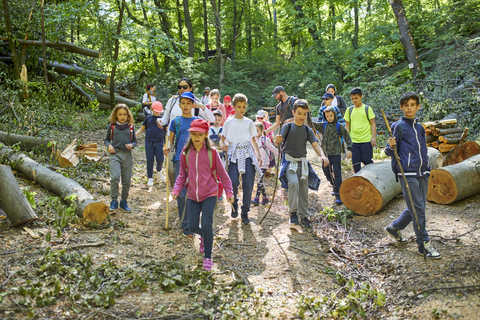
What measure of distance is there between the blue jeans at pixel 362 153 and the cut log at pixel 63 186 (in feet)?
16.1

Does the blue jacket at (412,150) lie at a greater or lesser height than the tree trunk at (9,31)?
lesser

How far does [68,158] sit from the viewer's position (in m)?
7.25

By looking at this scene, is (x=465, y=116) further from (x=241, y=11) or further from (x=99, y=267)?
(x=241, y=11)

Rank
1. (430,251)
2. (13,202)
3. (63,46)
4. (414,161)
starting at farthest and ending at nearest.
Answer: (63,46), (13,202), (414,161), (430,251)

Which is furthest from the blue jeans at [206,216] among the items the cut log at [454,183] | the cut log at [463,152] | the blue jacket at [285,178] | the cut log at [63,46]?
the cut log at [63,46]

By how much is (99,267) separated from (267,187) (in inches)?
197

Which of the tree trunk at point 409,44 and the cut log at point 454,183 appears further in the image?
the tree trunk at point 409,44

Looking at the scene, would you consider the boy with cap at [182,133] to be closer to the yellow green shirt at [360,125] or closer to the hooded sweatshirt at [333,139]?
the hooded sweatshirt at [333,139]

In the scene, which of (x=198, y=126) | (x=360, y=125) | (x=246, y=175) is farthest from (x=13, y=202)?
(x=360, y=125)

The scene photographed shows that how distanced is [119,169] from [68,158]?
7.67 ft

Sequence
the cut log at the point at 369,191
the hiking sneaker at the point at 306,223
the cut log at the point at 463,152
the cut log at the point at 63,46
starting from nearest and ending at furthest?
the hiking sneaker at the point at 306,223 → the cut log at the point at 369,191 → the cut log at the point at 463,152 → the cut log at the point at 63,46

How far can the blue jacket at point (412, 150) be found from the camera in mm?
4172

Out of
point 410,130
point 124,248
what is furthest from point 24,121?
point 410,130

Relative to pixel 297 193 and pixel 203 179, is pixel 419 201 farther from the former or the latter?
pixel 203 179
